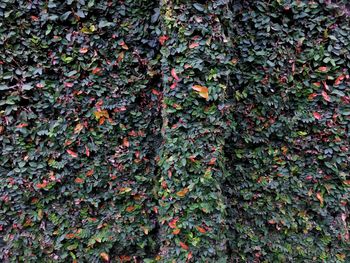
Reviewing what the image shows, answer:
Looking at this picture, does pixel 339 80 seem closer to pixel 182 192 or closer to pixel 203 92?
pixel 203 92

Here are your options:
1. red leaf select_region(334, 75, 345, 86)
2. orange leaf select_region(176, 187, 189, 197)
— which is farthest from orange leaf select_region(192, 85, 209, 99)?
red leaf select_region(334, 75, 345, 86)

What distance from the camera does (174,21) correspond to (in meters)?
1.65

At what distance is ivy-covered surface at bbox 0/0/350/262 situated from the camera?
176cm

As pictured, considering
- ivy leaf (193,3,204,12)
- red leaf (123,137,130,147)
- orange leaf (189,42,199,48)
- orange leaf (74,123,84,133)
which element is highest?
ivy leaf (193,3,204,12)

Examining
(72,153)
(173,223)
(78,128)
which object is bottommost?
(173,223)

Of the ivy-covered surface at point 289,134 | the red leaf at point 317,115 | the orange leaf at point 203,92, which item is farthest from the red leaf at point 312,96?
the orange leaf at point 203,92

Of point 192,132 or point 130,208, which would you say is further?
point 130,208

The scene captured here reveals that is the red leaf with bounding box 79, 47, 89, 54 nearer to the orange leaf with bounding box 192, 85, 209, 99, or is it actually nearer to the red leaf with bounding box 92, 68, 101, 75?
the red leaf with bounding box 92, 68, 101, 75

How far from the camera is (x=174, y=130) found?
177 centimetres

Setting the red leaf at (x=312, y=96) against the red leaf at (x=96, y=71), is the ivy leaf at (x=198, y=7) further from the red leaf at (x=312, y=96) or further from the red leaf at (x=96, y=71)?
the red leaf at (x=312, y=96)

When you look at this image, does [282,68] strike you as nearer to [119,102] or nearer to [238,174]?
[238,174]


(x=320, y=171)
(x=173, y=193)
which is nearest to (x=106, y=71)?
(x=173, y=193)

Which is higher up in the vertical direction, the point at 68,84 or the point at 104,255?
the point at 68,84

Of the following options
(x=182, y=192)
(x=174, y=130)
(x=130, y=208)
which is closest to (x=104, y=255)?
(x=130, y=208)
